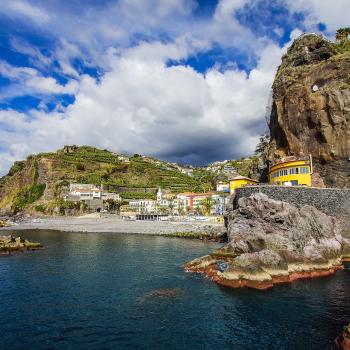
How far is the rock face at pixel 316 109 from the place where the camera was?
2114 inches

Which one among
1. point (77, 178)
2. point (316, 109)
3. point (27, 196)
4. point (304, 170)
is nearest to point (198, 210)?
point (77, 178)

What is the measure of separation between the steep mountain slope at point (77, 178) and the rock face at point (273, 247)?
11344 cm

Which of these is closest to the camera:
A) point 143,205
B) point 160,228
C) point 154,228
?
point 160,228

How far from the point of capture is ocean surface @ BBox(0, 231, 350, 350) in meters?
20.4

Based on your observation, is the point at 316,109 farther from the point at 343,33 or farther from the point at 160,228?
the point at 160,228

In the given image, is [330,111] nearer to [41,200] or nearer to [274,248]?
[274,248]

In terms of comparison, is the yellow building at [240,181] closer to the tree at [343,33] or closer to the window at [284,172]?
the window at [284,172]

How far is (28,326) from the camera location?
2261cm

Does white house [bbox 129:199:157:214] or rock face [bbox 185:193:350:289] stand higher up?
white house [bbox 129:199:157:214]

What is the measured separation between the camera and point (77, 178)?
156 m

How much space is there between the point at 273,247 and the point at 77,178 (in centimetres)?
13062

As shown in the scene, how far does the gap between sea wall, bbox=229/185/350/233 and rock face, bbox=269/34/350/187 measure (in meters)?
5.83

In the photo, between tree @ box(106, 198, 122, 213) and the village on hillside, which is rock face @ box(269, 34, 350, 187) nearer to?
the village on hillside

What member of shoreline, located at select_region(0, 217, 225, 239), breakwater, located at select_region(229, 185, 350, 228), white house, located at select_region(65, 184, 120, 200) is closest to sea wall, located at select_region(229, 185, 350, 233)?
breakwater, located at select_region(229, 185, 350, 228)
